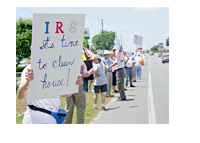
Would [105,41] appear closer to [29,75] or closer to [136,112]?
[136,112]

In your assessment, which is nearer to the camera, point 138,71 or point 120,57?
point 120,57

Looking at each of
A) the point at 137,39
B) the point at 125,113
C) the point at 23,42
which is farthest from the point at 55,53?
the point at 137,39

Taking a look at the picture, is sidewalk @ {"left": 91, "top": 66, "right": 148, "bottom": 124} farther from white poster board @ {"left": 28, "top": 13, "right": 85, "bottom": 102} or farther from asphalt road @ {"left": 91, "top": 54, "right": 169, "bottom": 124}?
white poster board @ {"left": 28, "top": 13, "right": 85, "bottom": 102}

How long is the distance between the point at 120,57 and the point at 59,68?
275 inches

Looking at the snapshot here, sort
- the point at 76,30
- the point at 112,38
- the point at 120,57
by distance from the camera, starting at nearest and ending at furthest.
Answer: the point at 76,30 → the point at 120,57 → the point at 112,38

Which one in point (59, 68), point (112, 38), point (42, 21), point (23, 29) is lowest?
point (59, 68)

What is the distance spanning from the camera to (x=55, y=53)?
2.87 m

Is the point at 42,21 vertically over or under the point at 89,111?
over

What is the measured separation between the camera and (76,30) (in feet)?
9.53

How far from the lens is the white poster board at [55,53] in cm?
267

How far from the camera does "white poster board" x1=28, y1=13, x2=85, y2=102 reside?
267 centimetres

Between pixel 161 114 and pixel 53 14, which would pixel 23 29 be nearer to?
pixel 161 114

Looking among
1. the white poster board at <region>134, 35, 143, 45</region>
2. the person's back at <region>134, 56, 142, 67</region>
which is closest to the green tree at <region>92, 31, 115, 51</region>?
the white poster board at <region>134, 35, 143, 45</region>

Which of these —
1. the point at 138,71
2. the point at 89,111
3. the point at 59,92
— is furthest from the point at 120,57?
the point at 138,71
